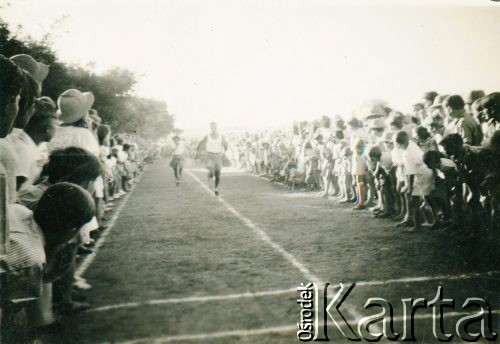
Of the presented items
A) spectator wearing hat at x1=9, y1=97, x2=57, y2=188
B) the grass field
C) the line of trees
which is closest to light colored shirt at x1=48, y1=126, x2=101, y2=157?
the line of trees

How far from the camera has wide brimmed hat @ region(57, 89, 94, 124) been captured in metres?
5.15

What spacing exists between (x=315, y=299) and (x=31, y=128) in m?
2.74

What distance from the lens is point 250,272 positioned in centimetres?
452

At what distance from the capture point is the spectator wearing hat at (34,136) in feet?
11.1

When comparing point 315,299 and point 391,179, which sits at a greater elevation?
point 391,179

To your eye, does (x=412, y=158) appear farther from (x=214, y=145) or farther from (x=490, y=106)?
(x=214, y=145)

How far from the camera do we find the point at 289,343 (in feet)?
9.62

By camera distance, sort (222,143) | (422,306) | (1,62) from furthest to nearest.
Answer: (222,143), (422,306), (1,62)

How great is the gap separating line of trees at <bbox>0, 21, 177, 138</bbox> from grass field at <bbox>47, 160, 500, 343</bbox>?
2.22 meters

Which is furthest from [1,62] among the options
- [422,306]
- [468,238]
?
[468,238]

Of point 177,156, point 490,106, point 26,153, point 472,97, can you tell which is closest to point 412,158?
point 472,97

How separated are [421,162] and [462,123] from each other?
0.85m

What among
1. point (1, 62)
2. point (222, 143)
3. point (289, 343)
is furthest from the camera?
point (222, 143)

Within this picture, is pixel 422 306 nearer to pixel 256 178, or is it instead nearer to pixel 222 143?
pixel 222 143
